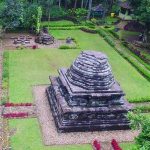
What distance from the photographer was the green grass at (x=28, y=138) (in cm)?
2389

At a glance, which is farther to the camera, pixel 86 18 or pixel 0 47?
pixel 86 18

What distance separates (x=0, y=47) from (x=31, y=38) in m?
5.80

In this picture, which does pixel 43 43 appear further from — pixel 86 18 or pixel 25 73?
pixel 86 18

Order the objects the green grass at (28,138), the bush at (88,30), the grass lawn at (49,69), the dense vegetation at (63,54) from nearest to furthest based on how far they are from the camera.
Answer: the green grass at (28,138)
the dense vegetation at (63,54)
the grass lawn at (49,69)
the bush at (88,30)

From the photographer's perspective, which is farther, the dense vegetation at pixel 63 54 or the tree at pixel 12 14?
the tree at pixel 12 14

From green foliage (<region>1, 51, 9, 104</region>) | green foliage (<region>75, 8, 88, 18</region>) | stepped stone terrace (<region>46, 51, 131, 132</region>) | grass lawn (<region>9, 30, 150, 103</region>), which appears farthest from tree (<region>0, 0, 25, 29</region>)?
stepped stone terrace (<region>46, 51, 131, 132</region>)

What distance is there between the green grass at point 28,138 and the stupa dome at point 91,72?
14.5 feet

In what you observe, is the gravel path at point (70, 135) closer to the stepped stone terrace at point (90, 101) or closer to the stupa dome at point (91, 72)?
the stepped stone terrace at point (90, 101)

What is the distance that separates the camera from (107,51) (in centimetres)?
4428

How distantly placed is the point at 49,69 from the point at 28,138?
43.5ft

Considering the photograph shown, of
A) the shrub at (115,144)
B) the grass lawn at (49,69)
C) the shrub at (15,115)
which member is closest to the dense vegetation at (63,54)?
the grass lawn at (49,69)

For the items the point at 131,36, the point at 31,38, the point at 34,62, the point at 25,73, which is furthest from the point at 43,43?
the point at 131,36

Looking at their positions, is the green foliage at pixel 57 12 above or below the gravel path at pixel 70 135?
above

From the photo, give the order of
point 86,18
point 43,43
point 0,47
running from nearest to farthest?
point 0,47 < point 43,43 < point 86,18
